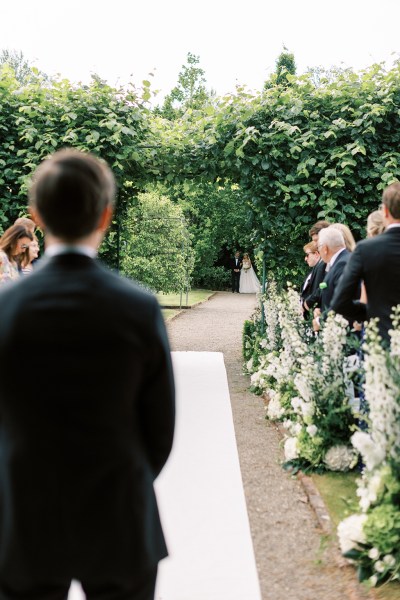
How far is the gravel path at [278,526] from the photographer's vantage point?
3.41 m

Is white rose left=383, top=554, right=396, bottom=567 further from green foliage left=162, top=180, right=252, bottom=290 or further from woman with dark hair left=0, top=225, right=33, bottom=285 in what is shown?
green foliage left=162, top=180, right=252, bottom=290

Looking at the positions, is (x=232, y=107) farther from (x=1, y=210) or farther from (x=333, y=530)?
(x=333, y=530)

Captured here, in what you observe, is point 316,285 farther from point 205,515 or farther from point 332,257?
point 205,515

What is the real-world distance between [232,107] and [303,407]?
16.4ft

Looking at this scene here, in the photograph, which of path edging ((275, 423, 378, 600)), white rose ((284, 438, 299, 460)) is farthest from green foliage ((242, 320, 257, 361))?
path edging ((275, 423, 378, 600))

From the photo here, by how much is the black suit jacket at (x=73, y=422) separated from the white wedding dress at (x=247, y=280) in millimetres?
27051

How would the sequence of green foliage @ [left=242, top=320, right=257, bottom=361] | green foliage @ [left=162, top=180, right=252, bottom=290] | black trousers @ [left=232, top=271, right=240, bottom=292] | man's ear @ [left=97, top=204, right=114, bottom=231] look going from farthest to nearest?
1. black trousers @ [left=232, top=271, right=240, bottom=292]
2. green foliage @ [left=162, top=180, right=252, bottom=290]
3. green foliage @ [left=242, top=320, right=257, bottom=361]
4. man's ear @ [left=97, top=204, right=114, bottom=231]

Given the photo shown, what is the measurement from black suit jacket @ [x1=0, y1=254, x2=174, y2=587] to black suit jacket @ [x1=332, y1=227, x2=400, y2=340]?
8.76 feet

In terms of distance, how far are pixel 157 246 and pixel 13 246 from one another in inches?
463

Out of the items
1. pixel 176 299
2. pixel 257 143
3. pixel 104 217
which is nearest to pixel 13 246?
pixel 257 143

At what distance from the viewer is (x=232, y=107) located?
875cm

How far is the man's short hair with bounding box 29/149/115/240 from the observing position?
1620mm

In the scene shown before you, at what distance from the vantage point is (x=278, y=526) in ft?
14.0

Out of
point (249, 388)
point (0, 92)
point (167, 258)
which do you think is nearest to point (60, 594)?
point (249, 388)
